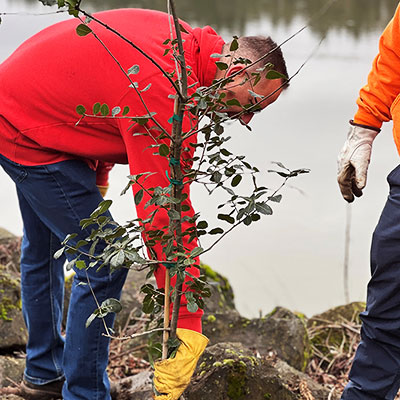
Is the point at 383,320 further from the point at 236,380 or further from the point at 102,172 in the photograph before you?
the point at 102,172

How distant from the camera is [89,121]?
83.4 inches

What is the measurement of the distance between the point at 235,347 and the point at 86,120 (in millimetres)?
1018

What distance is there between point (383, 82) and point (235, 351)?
106 cm

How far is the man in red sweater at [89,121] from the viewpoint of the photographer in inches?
79.8

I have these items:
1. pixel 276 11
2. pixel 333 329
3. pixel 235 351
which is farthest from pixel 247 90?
pixel 276 11

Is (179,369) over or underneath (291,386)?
over

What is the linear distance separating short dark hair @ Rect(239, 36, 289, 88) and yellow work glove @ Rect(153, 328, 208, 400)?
0.81 m

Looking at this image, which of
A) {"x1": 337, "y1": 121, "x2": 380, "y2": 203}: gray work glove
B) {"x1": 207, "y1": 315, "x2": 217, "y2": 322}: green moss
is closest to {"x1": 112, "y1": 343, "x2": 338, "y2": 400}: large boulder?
{"x1": 207, "y1": 315, "x2": 217, "y2": 322}: green moss

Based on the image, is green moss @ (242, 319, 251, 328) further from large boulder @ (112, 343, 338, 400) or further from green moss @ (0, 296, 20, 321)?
green moss @ (0, 296, 20, 321)

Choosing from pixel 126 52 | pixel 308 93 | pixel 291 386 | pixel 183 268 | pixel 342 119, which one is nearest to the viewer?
pixel 183 268

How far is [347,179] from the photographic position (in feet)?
7.73

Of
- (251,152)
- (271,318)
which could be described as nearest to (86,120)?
(271,318)

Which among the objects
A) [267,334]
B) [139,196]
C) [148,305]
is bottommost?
[267,334]

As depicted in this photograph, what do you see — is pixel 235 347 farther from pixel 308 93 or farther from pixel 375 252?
pixel 308 93
